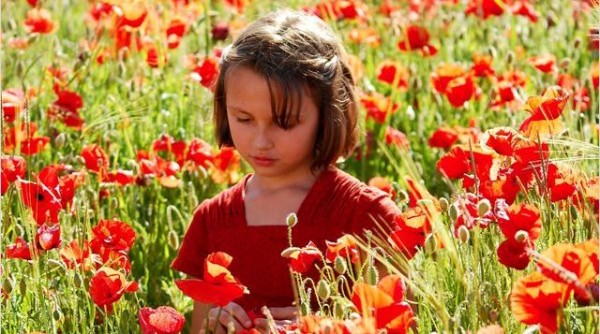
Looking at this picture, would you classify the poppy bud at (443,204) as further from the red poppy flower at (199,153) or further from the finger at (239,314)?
the red poppy flower at (199,153)

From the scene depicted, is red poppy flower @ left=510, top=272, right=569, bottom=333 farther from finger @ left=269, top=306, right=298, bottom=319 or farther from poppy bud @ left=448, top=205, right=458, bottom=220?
finger @ left=269, top=306, right=298, bottom=319

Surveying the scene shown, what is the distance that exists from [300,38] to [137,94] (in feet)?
4.51

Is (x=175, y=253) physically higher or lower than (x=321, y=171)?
lower

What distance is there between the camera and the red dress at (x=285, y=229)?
119 inches

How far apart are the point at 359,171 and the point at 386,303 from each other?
7.42 ft

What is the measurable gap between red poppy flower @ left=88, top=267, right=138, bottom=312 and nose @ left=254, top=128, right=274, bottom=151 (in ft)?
1.70

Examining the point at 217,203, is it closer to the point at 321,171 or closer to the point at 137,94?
the point at 321,171

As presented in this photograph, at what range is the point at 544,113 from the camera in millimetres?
2572

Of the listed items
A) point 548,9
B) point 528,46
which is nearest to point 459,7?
point 548,9

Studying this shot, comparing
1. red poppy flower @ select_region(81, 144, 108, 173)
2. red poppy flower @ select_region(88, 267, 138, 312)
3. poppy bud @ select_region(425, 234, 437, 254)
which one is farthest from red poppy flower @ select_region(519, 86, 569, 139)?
red poppy flower @ select_region(81, 144, 108, 173)

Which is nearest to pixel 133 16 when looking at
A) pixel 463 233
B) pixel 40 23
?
pixel 40 23

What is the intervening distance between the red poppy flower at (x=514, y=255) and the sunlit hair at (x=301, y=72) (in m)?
0.77

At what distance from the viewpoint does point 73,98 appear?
12.8 ft

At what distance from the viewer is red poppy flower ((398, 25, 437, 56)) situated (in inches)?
182
